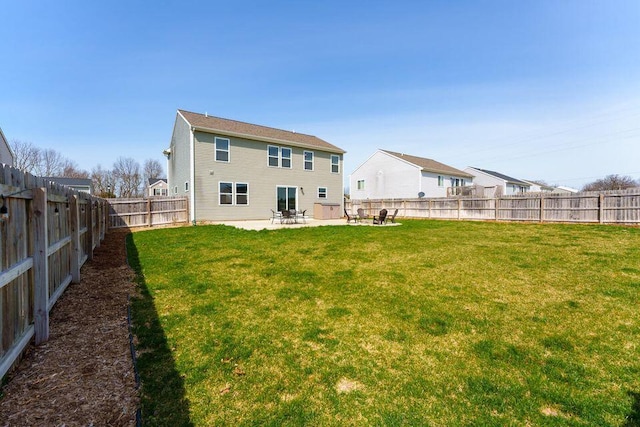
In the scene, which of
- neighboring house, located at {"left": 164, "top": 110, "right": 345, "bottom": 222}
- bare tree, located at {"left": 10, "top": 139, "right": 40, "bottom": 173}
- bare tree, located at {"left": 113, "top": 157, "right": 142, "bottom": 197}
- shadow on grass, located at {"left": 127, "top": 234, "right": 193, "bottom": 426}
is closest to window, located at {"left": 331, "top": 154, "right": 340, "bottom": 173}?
neighboring house, located at {"left": 164, "top": 110, "right": 345, "bottom": 222}

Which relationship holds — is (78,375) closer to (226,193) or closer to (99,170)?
(226,193)

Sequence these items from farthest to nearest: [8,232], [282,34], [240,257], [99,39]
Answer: [282,34]
[99,39]
[240,257]
[8,232]

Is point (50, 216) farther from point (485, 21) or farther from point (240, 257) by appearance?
point (485, 21)

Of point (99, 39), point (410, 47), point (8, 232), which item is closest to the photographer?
point (8, 232)

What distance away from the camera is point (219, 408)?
2238 mm

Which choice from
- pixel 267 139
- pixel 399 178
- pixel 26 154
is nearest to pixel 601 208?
Result: pixel 399 178

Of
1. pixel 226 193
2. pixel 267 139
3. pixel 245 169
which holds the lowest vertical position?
pixel 226 193

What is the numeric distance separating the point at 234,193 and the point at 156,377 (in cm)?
1580

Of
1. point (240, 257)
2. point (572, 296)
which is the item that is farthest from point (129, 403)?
point (572, 296)

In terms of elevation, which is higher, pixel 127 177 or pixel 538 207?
pixel 127 177

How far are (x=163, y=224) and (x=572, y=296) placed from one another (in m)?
16.7

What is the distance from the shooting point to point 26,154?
39.0 metres

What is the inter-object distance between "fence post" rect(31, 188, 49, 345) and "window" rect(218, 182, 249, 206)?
14.4 m

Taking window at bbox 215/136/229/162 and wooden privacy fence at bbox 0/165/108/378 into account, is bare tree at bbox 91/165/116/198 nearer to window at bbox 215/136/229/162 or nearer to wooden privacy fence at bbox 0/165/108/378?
window at bbox 215/136/229/162
